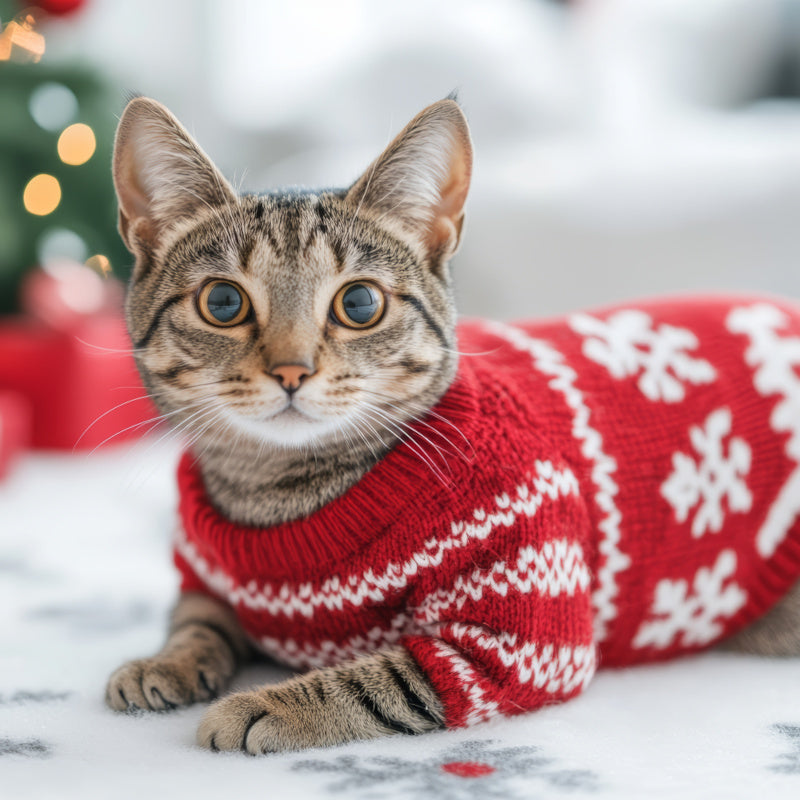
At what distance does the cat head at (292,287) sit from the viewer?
3.04ft

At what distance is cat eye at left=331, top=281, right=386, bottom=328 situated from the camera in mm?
961

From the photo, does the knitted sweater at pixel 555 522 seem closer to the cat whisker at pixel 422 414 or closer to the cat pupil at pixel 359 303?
the cat whisker at pixel 422 414

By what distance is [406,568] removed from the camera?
917 mm

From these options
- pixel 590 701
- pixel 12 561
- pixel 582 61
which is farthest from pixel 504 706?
pixel 582 61

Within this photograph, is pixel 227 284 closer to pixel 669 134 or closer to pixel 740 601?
pixel 740 601

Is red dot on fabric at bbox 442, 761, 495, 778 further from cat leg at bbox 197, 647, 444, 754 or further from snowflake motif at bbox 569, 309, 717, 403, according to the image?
snowflake motif at bbox 569, 309, 717, 403

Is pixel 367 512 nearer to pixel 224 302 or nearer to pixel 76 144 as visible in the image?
pixel 224 302

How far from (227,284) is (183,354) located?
0.30 ft

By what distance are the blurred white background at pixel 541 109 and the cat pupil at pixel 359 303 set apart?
2.90ft

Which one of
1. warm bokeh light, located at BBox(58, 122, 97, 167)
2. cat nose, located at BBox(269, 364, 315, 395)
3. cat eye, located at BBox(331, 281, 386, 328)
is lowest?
cat nose, located at BBox(269, 364, 315, 395)

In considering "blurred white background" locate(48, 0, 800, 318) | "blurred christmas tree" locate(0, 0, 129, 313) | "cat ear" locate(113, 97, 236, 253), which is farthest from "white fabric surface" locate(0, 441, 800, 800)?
"blurred christmas tree" locate(0, 0, 129, 313)

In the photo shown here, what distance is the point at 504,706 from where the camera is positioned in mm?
917

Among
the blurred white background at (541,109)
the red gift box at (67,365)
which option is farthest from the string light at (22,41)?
the red gift box at (67,365)

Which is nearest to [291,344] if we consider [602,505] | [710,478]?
[602,505]
